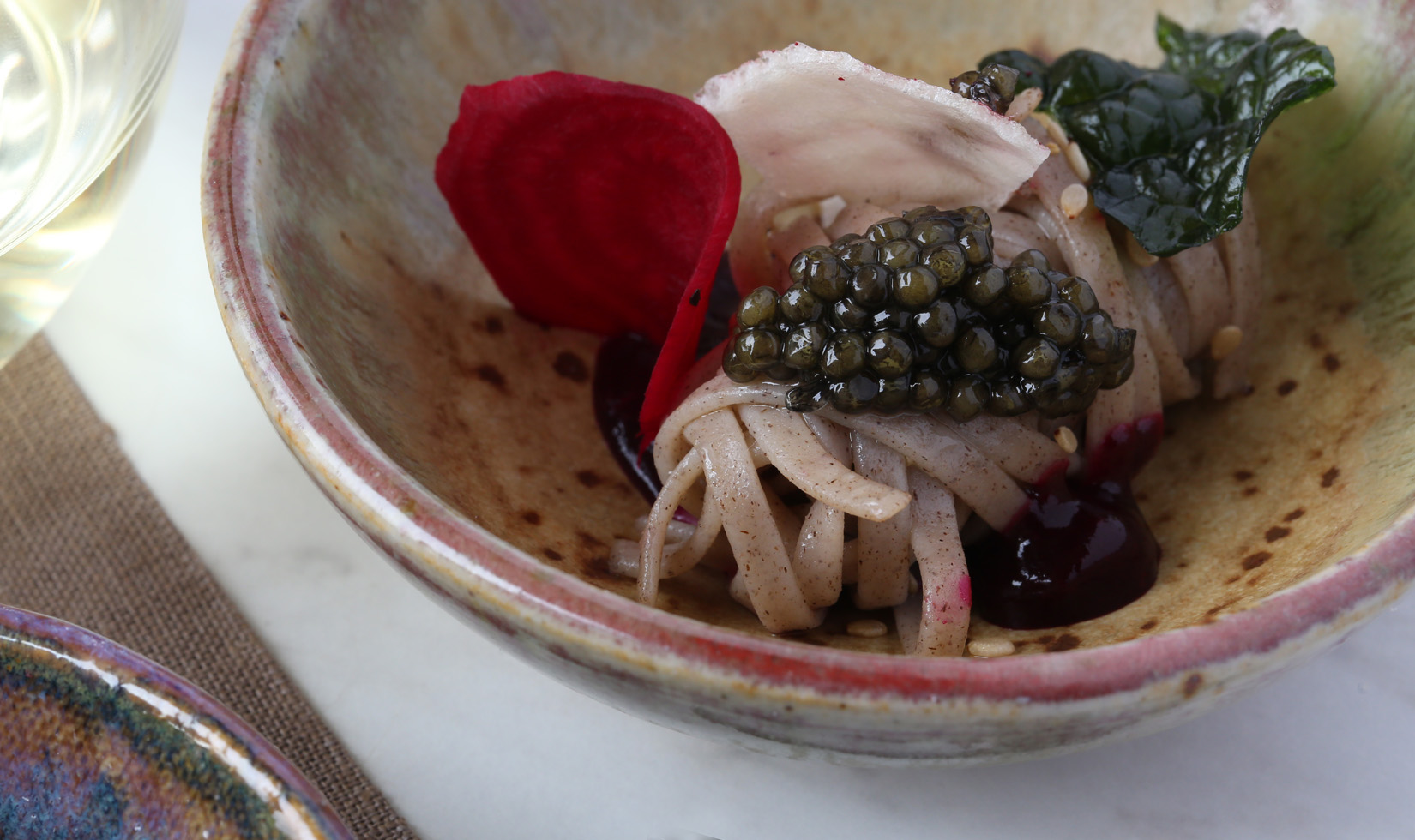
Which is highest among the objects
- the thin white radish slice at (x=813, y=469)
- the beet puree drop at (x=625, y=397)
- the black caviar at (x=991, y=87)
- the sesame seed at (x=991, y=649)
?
the black caviar at (x=991, y=87)

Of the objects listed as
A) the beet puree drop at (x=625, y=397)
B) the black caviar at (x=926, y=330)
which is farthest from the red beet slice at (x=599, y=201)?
the black caviar at (x=926, y=330)

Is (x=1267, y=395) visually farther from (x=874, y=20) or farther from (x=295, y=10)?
(x=295, y=10)

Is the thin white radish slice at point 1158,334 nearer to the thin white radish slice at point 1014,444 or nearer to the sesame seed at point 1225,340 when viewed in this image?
the sesame seed at point 1225,340

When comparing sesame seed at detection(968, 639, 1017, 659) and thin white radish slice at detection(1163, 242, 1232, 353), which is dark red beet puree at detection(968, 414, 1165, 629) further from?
thin white radish slice at detection(1163, 242, 1232, 353)

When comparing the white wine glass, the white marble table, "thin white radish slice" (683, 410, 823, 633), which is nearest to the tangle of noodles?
"thin white radish slice" (683, 410, 823, 633)

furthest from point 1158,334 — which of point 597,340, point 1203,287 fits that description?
point 597,340

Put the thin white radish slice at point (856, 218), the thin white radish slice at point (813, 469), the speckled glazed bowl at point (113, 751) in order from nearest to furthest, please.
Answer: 1. the speckled glazed bowl at point (113, 751)
2. the thin white radish slice at point (813, 469)
3. the thin white radish slice at point (856, 218)
